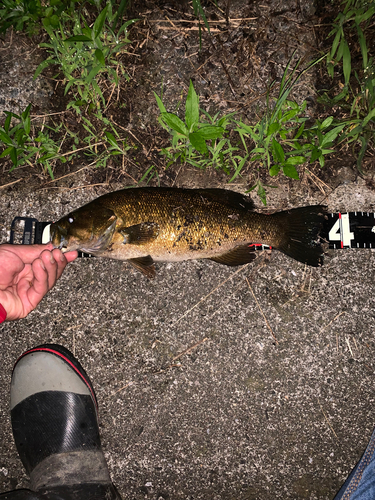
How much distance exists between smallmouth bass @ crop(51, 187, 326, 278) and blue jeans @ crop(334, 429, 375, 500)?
1.79 m

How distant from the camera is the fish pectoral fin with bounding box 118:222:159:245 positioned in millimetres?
2762

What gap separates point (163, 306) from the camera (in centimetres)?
323

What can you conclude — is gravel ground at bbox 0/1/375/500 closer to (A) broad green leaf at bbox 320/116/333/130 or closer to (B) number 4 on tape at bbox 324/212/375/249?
(B) number 4 on tape at bbox 324/212/375/249

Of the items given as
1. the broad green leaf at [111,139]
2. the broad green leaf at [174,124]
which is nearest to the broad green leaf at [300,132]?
the broad green leaf at [174,124]

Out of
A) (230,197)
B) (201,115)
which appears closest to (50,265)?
(230,197)

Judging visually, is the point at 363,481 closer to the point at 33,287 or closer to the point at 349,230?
the point at 349,230

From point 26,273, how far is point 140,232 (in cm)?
125

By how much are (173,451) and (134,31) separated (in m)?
4.40

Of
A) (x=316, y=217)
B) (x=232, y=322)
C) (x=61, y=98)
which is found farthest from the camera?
(x=61, y=98)

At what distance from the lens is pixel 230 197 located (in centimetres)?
301

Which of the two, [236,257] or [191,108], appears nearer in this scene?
[191,108]

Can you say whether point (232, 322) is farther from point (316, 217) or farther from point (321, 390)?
point (316, 217)

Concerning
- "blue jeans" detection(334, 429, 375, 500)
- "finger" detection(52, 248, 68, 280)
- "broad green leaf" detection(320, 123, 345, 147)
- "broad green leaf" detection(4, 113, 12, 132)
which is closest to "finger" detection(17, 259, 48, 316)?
"finger" detection(52, 248, 68, 280)

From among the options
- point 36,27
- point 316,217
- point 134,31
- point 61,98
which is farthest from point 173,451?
point 36,27
